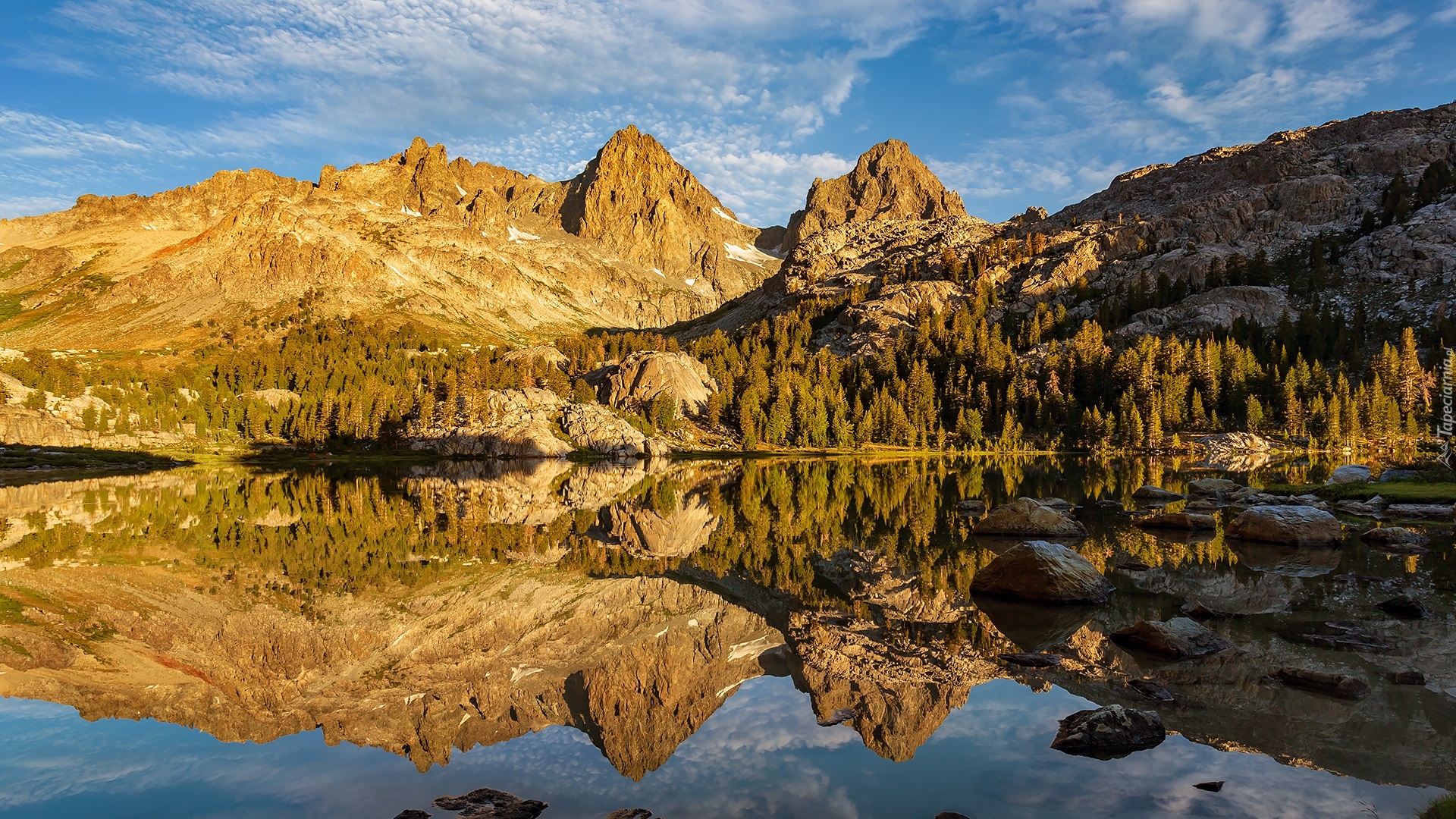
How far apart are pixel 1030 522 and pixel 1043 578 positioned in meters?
15.6

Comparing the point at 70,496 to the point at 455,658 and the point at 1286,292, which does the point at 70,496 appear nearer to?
the point at 455,658

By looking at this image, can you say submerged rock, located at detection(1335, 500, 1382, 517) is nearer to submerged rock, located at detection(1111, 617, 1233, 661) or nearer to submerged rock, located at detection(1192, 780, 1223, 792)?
submerged rock, located at detection(1111, 617, 1233, 661)

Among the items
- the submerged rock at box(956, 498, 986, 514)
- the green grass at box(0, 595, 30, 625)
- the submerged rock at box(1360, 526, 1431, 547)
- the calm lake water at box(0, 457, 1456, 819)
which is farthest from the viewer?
the submerged rock at box(956, 498, 986, 514)

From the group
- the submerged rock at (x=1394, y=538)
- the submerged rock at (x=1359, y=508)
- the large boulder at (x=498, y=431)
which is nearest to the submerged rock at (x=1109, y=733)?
the submerged rock at (x=1394, y=538)

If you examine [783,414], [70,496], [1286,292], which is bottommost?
[70,496]

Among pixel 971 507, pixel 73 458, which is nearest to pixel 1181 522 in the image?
pixel 971 507

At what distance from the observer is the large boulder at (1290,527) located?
1387 inches

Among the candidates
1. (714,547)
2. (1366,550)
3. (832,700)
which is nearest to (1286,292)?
(1366,550)

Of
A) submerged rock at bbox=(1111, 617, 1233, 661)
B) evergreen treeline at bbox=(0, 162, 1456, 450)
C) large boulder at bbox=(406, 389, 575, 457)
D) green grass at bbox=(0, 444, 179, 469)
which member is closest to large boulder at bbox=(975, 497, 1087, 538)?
submerged rock at bbox=(1111, 617, 1233, 661)

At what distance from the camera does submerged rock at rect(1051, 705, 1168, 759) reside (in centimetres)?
1380

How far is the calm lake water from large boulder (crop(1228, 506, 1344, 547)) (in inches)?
61.5

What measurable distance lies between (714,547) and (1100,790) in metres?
29.7

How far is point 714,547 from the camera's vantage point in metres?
41.0

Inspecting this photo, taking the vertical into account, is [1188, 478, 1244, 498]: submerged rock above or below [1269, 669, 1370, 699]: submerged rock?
above
